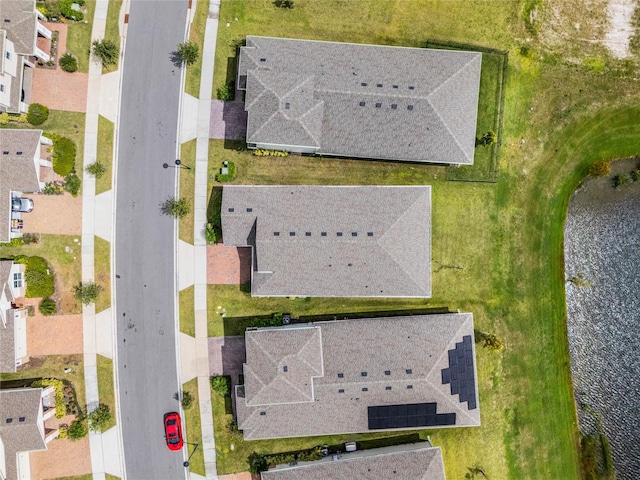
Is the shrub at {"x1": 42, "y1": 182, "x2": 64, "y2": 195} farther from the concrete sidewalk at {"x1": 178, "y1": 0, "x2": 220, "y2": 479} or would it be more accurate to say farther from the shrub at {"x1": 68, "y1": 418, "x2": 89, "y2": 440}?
the shrub at {"x1": 68, "y1": 418, "x2": 89, "y2": 440}

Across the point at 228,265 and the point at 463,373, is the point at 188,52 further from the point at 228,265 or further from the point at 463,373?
the point at 463,373

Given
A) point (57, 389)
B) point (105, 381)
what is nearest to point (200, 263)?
point (105, 381)

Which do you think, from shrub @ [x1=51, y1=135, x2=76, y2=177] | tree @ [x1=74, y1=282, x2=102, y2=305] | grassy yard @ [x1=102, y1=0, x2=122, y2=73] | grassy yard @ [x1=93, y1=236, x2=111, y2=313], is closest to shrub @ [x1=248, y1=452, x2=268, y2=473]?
grassy yard @ [x1=93, y1=236, x2=111, y2=313]

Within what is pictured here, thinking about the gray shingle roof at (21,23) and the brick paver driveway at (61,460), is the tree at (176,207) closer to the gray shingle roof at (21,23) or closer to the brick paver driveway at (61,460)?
the gray shingle roof at (21,23)

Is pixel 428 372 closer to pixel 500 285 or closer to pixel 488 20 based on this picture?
pixel 500 285

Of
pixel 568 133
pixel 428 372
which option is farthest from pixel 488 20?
pixel 428 372
